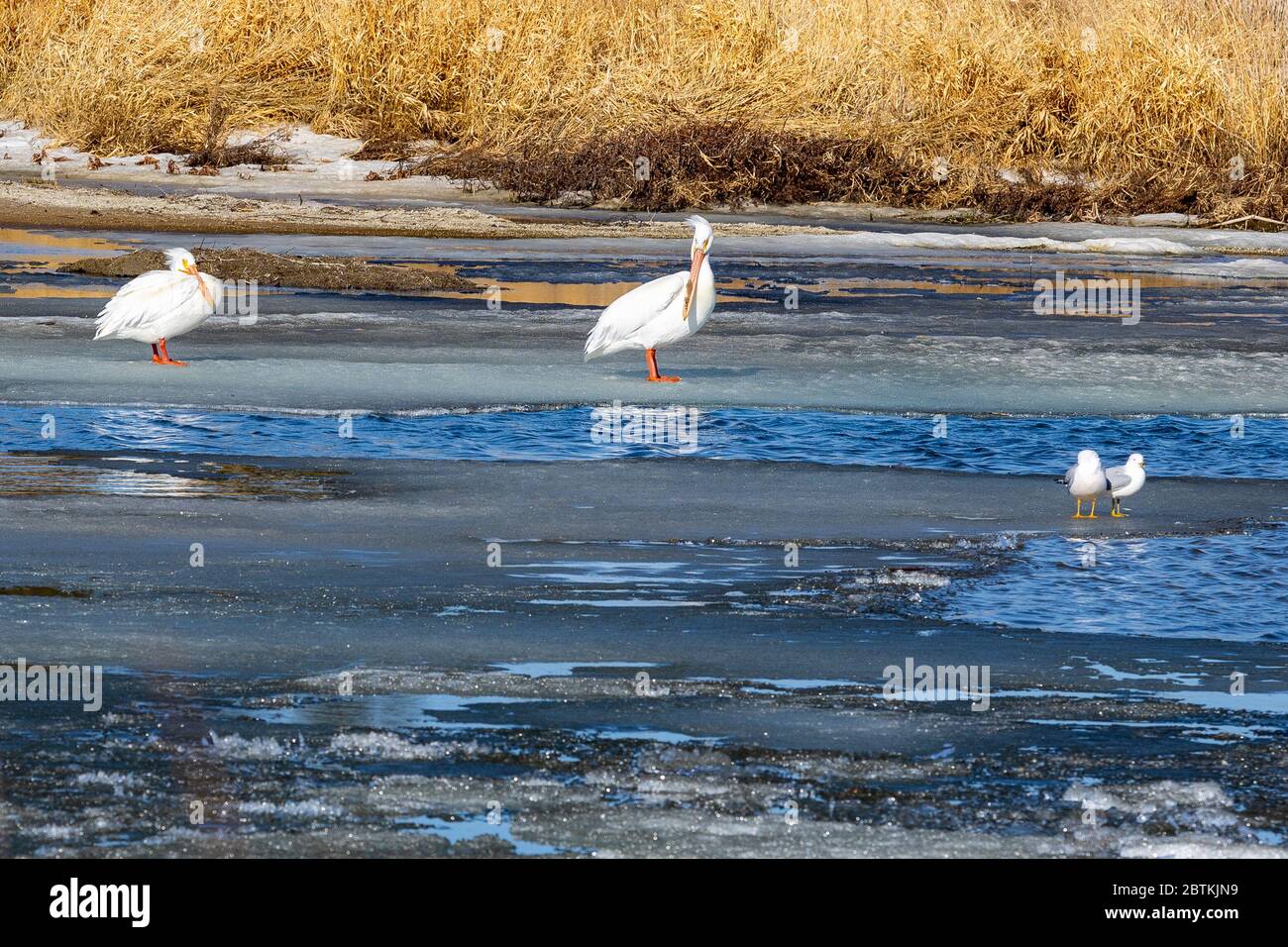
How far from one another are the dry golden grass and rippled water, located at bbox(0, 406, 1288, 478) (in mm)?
12624

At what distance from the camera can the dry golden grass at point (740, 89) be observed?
22344mm

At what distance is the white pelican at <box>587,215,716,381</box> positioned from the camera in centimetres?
1079

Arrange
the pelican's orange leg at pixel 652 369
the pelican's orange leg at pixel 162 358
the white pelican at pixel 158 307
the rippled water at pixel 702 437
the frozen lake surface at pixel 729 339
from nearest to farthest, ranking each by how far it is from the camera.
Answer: the rippled water at pixel 702 437 < the frozen lake surface at pixel 729 339 < the pelican's orange leg at pixel 652 369 < the white pelican at pixel 158 307 < the pelican's orange leg at pixel 162 358

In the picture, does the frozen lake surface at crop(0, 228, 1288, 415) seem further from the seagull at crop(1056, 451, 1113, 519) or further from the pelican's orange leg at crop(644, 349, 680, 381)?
the seagull at crop(1056, 451, 1113, 519)

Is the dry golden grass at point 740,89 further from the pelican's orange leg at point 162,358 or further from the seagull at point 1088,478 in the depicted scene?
the seagull at point 1088,478

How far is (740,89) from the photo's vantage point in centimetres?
2367

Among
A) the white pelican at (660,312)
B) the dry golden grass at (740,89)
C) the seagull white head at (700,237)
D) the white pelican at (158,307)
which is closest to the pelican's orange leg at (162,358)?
the white pelican at (158,307)

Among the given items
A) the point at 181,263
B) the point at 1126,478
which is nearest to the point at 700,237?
the point at 181,263

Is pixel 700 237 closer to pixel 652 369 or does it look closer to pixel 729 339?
pixel 652 369

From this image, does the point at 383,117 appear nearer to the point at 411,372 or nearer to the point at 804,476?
the point at 411,372

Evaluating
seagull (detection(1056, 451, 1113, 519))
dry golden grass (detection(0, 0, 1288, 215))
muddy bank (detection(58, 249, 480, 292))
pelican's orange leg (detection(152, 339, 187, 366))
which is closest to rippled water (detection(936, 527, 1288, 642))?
seagull (detection(1056, 451, 1113, 519))

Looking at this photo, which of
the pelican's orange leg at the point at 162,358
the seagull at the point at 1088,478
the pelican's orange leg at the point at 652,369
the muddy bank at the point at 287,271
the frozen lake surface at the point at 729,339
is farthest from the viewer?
the muddy bank at the point at 287,271

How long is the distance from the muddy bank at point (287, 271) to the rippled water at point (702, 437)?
5715 millimetres

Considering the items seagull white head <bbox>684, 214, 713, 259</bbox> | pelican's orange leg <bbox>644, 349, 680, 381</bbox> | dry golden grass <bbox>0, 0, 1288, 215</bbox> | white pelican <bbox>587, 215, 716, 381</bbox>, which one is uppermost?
dry golden grass <bbox>0, 0, 1288, 215</bbox>
